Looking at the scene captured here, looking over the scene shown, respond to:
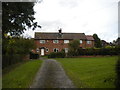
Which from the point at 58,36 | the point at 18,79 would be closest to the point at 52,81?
the point at 18,79

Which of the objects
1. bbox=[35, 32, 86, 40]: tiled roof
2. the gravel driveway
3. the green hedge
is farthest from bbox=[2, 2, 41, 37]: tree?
bbox=[35, 32, 86, 40]: tiled roof

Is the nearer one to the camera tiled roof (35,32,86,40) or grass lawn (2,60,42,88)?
grass lawn (2,60,42,88)

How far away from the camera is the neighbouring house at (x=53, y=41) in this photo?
60656 millimetres

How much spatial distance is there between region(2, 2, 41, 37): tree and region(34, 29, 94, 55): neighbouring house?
139ft

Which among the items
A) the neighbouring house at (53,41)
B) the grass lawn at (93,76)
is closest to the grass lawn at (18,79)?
the grass lawn at (93,76)

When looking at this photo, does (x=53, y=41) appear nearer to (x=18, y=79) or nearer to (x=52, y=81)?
(x=18, y=79)

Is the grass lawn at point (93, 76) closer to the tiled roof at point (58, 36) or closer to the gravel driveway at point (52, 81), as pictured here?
the gravel driveway at point (52, 81)

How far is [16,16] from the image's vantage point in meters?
16.8

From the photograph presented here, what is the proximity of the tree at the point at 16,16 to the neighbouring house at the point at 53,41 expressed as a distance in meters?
42.4

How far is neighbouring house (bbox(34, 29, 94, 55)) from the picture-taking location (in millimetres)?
60656

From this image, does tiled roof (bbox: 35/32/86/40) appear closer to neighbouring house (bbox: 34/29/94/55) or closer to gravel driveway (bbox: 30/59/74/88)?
neighbouring house (bbox: 34/29/94/55)

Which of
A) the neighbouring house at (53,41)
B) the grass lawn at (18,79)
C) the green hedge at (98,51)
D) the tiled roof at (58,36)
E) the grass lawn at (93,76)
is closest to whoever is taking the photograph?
the grass lawn at (93,76)

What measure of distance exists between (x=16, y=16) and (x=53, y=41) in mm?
44664

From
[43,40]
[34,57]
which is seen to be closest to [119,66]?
[34,57]
